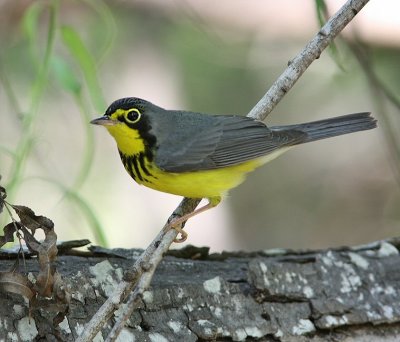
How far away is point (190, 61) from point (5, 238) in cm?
562

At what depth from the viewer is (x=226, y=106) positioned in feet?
28.6

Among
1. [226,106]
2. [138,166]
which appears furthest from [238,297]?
[226,106]

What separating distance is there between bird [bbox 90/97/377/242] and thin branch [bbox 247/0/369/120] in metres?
0.39

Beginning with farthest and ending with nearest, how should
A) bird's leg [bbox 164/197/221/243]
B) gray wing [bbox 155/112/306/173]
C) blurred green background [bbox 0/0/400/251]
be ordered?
blurred green background [bbox 0/0/400/251] → gray wing [bbox 155/112/306/173] → bird's leg [bbox 164/197/221/243]

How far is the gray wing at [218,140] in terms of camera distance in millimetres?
4457

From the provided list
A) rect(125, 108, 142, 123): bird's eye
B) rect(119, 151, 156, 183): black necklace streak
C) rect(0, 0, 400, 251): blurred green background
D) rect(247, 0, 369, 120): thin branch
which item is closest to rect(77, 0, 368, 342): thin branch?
rect(247, 0, 369, 120): thin branch

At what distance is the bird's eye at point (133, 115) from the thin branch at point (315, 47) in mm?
829

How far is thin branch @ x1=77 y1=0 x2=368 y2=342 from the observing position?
289 centimetres

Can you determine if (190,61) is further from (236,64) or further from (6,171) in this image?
(6,171)

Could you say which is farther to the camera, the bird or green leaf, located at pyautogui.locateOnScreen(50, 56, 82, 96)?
the bird

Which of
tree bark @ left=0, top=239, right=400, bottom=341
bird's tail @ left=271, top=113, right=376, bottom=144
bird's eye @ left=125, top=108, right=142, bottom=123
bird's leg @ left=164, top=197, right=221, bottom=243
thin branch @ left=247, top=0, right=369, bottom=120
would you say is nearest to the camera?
tree bark @ left=0, top=239, right=400, bottom=341

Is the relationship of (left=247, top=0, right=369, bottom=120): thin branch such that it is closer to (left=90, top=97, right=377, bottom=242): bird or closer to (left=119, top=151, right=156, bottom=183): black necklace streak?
(left=90, top=97, right=377, bottom=242): bird

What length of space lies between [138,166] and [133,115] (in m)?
0.28

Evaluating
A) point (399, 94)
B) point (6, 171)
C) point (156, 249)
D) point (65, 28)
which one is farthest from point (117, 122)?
point (399, 94)
